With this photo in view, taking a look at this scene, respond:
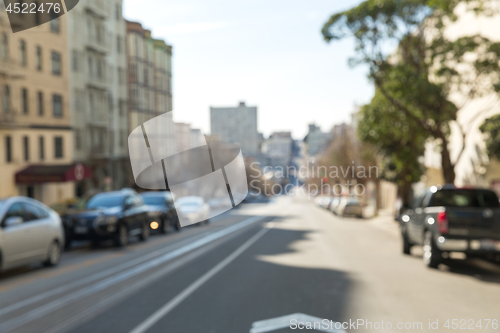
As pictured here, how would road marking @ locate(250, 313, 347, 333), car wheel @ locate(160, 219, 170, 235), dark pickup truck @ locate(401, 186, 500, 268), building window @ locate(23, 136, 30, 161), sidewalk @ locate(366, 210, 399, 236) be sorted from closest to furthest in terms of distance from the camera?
road marking @ locate(250, 313, 347, 333)
dark pickup truck @ locate(401, 186, 500, 268)
car wheel @ locate(160, 219, 170, 235)
sidewalk @ locate(366, 210, 399, 236)
building window @ locate(23, 136, 30, 161)

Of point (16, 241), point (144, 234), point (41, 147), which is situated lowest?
point (144, 234)

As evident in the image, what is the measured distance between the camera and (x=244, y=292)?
9461mm

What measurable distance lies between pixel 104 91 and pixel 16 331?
123 ft

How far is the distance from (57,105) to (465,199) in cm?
3023

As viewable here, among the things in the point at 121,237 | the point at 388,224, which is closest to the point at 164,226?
the point at 121,237

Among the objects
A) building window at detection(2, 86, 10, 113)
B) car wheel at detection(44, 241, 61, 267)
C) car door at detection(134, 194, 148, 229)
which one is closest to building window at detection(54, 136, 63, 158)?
building window at detection(2, 86, 10, 113)

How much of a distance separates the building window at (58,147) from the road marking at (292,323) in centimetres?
3298

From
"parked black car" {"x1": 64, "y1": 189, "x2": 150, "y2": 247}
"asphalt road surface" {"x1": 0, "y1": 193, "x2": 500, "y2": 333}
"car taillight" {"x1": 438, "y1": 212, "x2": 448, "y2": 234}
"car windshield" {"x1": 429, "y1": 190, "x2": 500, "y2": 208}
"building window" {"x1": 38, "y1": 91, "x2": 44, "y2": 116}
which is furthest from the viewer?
"building window" {"x1": 38, "y1": 91, "x2": 44, "y2": 116}

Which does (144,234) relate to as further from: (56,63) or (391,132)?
(56,63)

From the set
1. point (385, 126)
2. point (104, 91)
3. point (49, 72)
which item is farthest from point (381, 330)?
point (104, 91)

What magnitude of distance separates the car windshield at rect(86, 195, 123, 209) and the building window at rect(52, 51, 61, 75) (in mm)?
21532

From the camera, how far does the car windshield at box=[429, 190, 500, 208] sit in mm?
13250

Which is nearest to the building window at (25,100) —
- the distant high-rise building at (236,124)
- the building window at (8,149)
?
the building window at (8,149)

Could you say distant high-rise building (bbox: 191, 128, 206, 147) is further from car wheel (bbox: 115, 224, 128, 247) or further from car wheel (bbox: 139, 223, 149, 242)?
car wheel (bbox: 139, 223, 149, 242)
